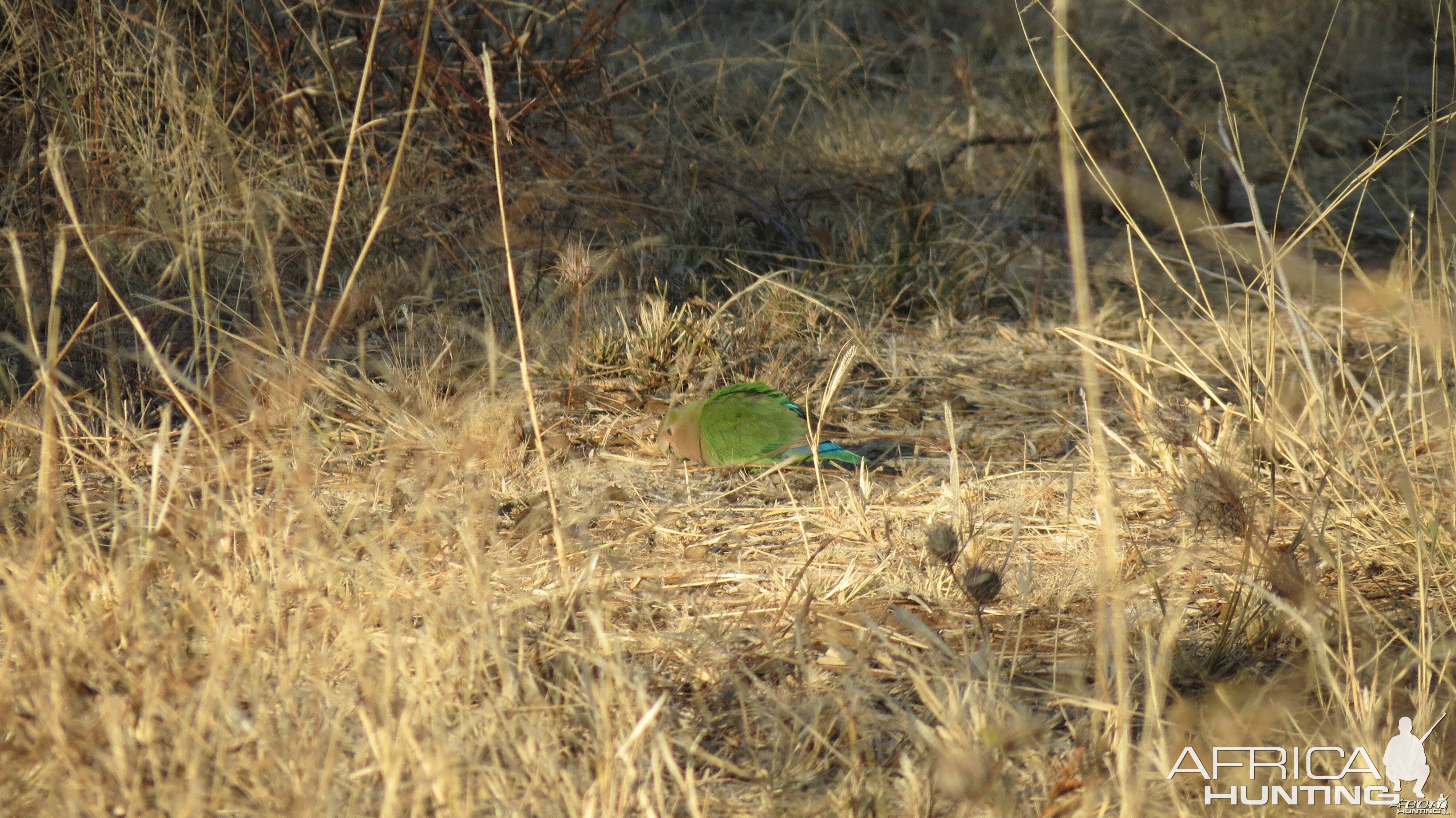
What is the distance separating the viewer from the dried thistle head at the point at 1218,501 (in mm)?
1554

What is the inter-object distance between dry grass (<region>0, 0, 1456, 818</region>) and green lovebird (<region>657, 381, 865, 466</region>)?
0.24 ft

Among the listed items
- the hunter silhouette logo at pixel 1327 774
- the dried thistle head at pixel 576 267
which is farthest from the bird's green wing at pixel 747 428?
the hunter silhouette logo at pixel 1327 774

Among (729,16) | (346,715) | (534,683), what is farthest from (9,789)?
(729,16)

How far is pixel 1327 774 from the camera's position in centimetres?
130

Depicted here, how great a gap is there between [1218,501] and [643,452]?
122 centimetres

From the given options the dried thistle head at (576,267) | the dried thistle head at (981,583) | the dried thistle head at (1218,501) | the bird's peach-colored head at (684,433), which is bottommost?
the bird's peach-colored head at (684,433)

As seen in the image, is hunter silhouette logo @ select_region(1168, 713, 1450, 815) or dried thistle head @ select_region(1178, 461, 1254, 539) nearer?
hunter silhouette logo @ select_region(1168, 713, 1450, 815)

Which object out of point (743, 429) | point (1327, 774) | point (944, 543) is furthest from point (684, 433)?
point (1327, 774)

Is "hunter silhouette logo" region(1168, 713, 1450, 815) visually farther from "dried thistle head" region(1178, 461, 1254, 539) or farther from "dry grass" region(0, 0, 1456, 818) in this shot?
"dried thistle head" region(1178, 461, 1254, 539)

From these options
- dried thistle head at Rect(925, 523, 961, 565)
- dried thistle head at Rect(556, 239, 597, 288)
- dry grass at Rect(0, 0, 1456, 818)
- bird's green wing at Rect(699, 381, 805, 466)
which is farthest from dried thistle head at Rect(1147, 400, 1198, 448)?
dried thistle head at Rect(556, 239, 597, 288)

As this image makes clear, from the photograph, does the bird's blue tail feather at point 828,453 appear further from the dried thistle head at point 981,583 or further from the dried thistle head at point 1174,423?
the dried thistle head at point 981,583

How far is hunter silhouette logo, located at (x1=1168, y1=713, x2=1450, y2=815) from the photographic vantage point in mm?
1224

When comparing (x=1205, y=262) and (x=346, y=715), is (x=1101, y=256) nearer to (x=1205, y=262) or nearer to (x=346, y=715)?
(x=1205, y=262)

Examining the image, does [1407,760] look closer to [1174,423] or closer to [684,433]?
[1174,423]
